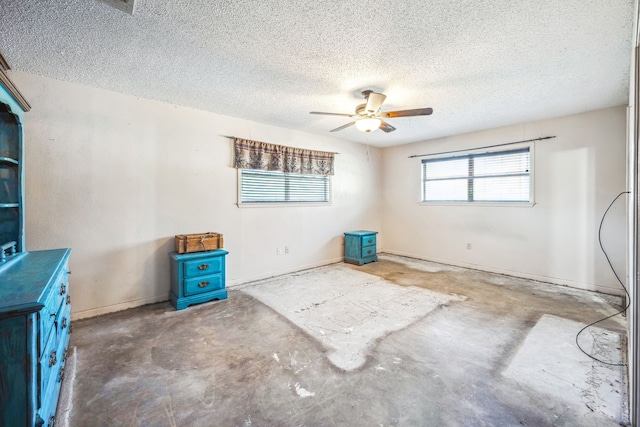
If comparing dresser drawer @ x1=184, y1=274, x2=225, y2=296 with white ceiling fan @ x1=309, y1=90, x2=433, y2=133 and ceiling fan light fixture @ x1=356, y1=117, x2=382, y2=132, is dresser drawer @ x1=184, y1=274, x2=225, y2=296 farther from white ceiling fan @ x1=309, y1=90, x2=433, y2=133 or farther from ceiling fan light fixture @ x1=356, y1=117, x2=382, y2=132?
ceiling fan light fixture @ x1=356, y1=117, x2=382, y2=132

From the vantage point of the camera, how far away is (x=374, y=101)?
2.77 m

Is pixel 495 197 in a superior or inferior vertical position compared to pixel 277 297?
superior

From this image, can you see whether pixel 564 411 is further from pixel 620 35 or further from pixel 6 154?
pixel 6 154

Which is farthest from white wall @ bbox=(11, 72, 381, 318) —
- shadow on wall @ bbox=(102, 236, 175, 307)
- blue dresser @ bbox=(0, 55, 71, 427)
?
blue dresser @ bbox=(0, 55, 71, 427)

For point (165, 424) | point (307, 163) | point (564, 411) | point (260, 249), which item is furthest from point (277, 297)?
point (564, 411)

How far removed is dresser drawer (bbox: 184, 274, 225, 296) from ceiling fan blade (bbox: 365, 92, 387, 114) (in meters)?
2.61

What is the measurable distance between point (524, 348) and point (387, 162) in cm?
442

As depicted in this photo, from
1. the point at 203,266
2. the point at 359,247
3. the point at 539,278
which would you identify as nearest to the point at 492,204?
the point at 539,278

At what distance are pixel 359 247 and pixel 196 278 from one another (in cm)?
284

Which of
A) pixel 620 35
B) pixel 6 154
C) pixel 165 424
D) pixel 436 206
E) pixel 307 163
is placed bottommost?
pixel 165 424

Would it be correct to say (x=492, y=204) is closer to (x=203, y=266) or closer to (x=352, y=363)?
(x=352, y=363)

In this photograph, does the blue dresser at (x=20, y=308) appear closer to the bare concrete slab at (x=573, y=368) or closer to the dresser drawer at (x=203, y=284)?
the dresser drawer at (x=203, y=284)

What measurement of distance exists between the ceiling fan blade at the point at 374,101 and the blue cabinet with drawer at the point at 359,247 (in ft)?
8.26

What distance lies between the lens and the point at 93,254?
9.25 ft
